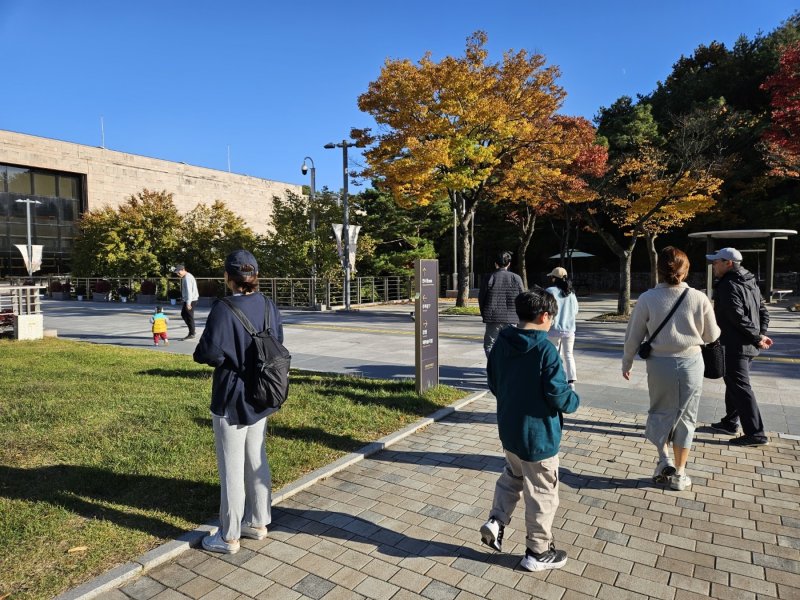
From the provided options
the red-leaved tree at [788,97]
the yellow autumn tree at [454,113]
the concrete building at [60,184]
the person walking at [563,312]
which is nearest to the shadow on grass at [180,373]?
the person walking at [563,312]

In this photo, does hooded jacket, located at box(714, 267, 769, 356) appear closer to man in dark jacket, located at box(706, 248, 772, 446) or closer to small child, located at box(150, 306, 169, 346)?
man in dark jacket, located at box(706, 248, 772, 446)

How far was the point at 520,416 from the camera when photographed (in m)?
2.83

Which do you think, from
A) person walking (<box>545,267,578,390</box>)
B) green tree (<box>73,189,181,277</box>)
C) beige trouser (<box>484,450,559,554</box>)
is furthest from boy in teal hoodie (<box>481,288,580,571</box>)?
green tree (<box>73,189,181,277</box>)

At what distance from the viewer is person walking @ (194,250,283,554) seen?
2928 millimetres

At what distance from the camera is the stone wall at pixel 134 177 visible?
36156mm

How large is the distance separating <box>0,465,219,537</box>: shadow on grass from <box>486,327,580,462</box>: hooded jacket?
2166 mm

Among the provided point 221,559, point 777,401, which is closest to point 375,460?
point 221,559

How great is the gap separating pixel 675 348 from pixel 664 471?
97 centimetres

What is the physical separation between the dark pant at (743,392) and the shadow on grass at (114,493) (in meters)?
4.49

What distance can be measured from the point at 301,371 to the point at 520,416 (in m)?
5.95

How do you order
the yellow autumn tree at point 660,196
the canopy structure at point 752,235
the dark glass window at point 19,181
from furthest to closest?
the dark glass window at point 19,181 < the yellow autumn tree at point 660,196 < the canopy structure at point 752,235

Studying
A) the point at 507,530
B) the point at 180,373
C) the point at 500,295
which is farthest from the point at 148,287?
the point at 507,530

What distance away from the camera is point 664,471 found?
3.95m

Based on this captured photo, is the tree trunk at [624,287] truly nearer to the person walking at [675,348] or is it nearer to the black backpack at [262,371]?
the person walking at [675,348]
